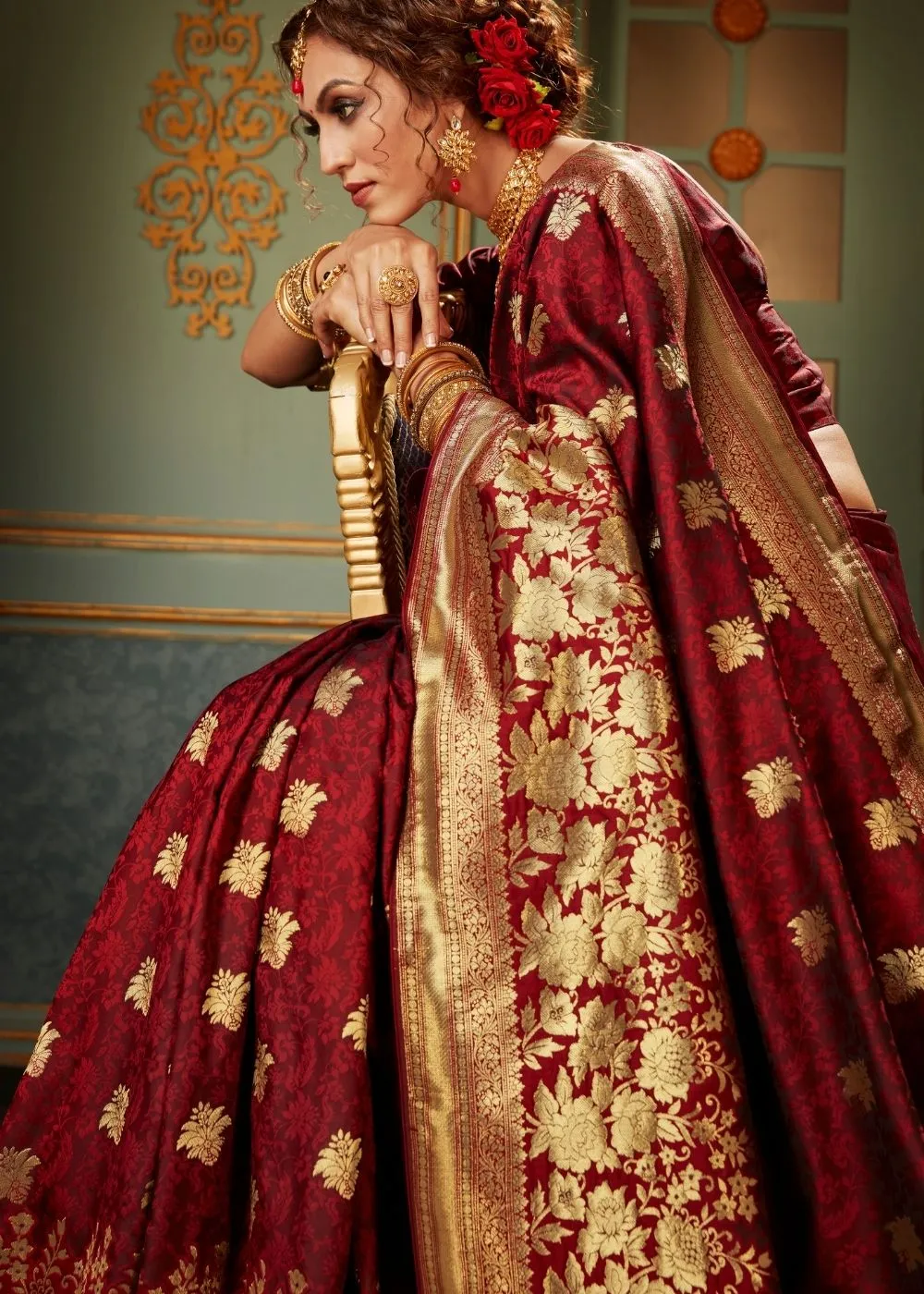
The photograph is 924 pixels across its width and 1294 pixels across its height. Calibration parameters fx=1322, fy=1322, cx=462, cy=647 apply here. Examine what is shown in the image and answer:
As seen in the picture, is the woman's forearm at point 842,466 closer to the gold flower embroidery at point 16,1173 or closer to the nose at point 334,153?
the nose at point 334,153

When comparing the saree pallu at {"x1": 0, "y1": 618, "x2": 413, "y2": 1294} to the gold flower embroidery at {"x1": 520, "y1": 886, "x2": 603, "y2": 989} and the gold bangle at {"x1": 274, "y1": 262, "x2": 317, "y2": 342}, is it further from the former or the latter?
the gold bangle at {"x1": 274, "y1": 262, "x2": 317, "y2": 342}

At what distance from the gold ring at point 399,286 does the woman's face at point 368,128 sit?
5.7 inches

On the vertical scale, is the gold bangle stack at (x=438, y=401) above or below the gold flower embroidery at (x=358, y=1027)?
above

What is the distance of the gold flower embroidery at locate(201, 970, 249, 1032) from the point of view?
3.52 ft

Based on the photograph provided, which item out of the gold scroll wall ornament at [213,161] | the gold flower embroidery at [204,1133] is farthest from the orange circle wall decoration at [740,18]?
the gold flower embroidery at [204,1133]

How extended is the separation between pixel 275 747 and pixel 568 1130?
409 millimetres

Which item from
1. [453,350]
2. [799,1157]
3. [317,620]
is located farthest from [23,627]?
[799,1157]

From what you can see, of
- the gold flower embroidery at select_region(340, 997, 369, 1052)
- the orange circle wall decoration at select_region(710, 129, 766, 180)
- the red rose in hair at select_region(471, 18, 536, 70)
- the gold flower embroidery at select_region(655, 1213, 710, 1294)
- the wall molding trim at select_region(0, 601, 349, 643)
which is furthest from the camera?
the orange circle wall decoration at select_region(710, 129, 766, 180)

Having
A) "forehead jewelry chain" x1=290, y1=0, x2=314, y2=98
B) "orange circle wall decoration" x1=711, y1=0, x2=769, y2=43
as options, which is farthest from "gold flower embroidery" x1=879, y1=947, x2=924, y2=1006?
"orange circle wall decoration" x1=711, y1=0, x2=769, y2=43

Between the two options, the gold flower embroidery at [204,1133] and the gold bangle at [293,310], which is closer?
the gold flower embroidery at [204,1133]

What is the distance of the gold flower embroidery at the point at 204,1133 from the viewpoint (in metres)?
1.03

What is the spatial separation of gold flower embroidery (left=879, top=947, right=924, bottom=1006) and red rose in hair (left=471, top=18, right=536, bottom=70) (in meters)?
1.07

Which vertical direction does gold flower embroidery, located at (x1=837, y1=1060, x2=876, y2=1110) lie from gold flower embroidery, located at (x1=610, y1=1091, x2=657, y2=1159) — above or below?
above

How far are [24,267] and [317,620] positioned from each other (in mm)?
914
